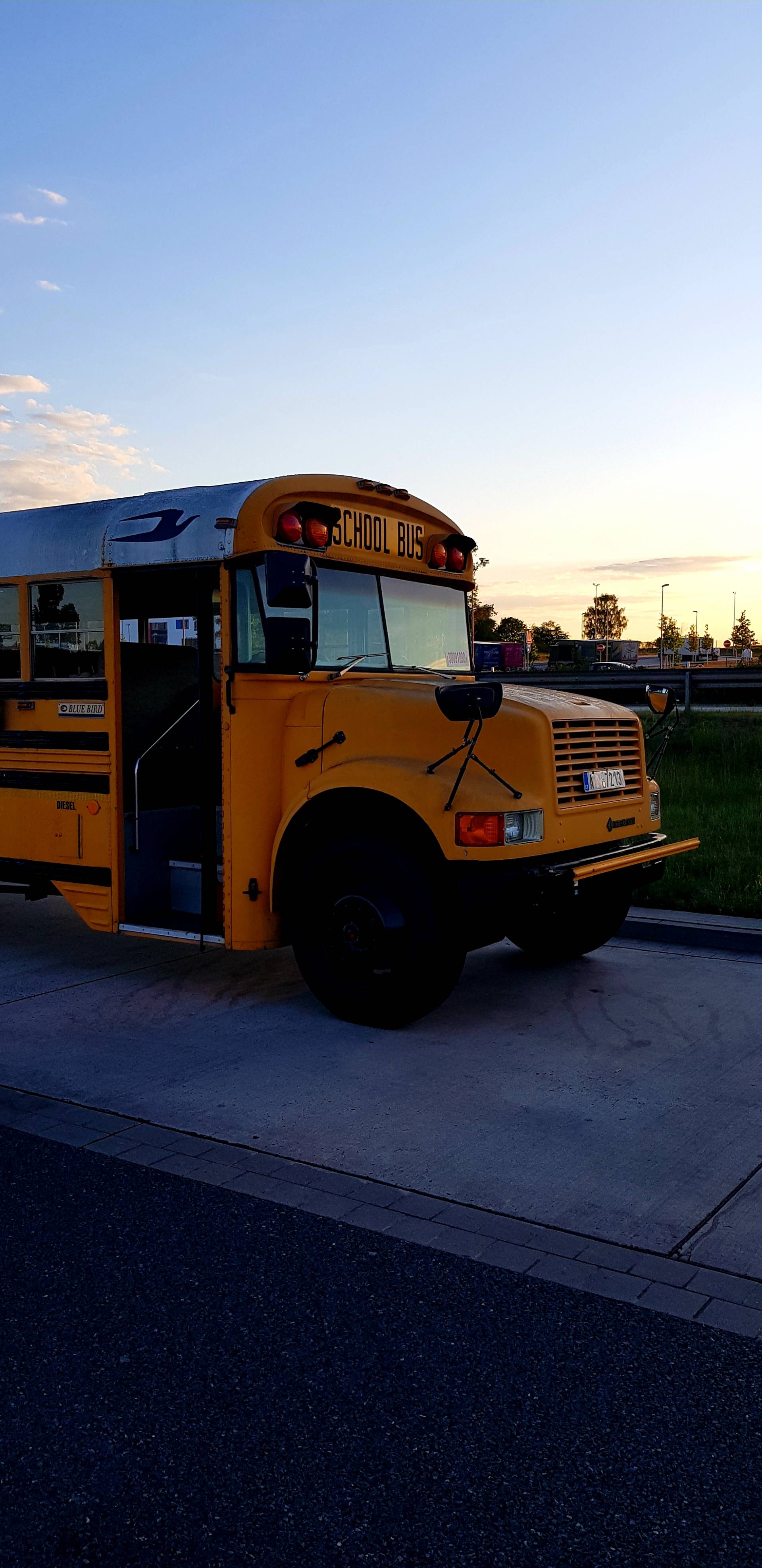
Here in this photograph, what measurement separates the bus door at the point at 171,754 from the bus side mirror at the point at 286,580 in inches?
38.3

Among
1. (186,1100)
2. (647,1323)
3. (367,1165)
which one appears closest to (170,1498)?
(647,1323)

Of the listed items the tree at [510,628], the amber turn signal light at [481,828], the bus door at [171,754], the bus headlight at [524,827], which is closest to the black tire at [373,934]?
the amber turn signal light at [481,828]

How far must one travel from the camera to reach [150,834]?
6.82 meters

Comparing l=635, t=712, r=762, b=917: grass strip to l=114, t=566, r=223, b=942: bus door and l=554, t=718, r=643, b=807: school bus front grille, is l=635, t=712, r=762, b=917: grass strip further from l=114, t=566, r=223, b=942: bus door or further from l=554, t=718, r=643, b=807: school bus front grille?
l=114, t=566, r=223, b=942: bus door

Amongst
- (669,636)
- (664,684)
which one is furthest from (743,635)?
(664,684)

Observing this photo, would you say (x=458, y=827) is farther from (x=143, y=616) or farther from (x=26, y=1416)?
(x=26, y=1416)

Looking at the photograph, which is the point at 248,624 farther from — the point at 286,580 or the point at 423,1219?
the point at 423,1219

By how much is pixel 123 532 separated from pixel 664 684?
57.2 feet

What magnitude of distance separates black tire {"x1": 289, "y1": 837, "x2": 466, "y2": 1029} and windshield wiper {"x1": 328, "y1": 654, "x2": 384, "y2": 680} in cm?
91

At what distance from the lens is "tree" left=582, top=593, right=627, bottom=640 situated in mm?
140125

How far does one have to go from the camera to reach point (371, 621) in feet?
21.2

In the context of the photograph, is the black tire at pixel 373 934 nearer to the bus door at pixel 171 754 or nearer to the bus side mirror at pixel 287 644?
the bus door at pixel 171 754

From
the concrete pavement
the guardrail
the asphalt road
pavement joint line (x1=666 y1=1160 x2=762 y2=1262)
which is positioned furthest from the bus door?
the guardrail

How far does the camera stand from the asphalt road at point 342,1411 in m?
2.39
